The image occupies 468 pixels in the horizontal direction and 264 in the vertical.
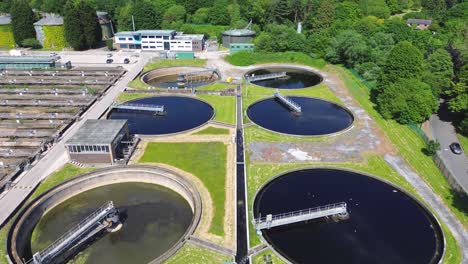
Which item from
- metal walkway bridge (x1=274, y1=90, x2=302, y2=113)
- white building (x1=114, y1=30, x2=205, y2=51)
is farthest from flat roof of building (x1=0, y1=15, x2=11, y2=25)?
metal walkway bridge (x1=274, y1=90, x2=302, y2=113)

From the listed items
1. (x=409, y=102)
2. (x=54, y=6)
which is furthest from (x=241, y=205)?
(x=54, y=6)

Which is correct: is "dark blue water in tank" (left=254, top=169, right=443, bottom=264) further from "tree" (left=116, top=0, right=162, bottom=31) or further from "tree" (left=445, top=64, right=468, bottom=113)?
"tree" (left=116, top=0, right=162, bottom=31)

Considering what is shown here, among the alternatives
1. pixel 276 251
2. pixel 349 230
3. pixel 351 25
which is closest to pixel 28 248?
pixel 276 251

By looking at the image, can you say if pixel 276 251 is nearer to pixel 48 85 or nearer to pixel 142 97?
pixel 142 97

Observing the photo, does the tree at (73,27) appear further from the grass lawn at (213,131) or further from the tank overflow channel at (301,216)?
the tank overflow channel at (301,216)

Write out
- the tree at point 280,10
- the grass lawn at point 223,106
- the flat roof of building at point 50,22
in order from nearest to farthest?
1. the grass lawn at point 223,106
2. the flat roof of building at point 50,22
3. the tree at point 280,10

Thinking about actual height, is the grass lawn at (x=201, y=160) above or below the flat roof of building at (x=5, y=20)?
below

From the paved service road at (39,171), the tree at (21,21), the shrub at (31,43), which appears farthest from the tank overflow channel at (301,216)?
the tree at (21,21)
